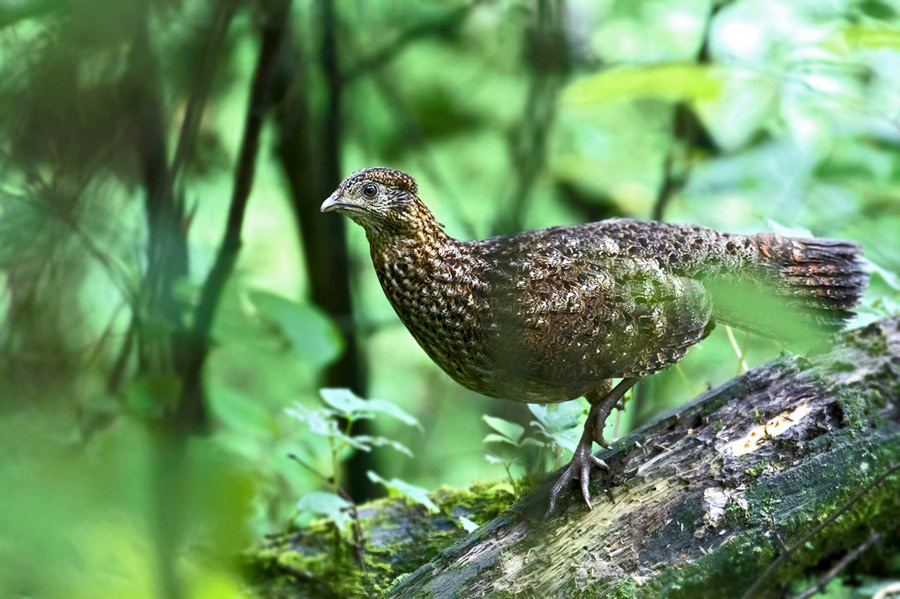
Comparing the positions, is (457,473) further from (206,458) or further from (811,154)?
(206,458)

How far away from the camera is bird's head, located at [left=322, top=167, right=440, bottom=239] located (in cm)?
263

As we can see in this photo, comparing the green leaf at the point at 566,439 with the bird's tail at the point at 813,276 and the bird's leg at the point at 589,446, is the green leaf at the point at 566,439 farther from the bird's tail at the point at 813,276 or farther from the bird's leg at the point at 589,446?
the bird's tail at the point at 813,276

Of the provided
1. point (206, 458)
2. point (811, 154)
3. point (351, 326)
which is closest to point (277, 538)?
point (351, 326)

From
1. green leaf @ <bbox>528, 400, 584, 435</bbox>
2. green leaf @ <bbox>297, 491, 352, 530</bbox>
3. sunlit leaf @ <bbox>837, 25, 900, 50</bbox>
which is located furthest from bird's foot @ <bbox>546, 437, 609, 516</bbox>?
sunlit leaf @ <bbox>837, 25, 900, 50</bbox>

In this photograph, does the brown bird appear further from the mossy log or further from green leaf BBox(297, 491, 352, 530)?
green leaf BBox(297, 491, 352, 530)

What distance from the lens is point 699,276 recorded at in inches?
117

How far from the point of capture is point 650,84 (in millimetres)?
4469

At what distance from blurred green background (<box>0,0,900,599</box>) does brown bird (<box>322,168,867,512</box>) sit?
8.9 inches

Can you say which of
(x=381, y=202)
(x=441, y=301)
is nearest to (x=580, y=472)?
(x=441, y=301)

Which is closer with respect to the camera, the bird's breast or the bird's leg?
the bird's breast

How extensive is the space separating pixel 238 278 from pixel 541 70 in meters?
1.82

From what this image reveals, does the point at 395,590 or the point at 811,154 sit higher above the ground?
the point at 811,154

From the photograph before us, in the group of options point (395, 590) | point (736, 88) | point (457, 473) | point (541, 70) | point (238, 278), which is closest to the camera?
point (395, 590)

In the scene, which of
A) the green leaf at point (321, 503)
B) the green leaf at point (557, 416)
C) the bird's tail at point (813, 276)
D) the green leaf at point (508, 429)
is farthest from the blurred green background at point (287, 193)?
the green leaf at point (508, 429)
